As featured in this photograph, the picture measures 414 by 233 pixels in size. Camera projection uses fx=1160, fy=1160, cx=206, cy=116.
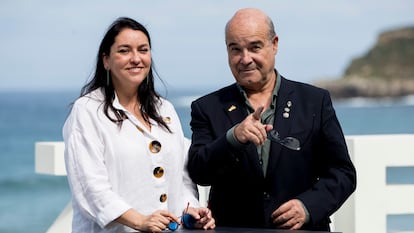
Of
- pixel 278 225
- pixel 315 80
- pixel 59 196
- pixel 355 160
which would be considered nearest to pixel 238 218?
pixel 278 225

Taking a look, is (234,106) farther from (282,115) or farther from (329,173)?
(329,173)

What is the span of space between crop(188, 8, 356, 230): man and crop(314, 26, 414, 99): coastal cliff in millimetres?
56253

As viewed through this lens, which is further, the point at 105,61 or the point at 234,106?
the point at 234,106

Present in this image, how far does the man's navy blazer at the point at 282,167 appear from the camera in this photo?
4.18 meters

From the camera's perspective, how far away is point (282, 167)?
4.21 meters

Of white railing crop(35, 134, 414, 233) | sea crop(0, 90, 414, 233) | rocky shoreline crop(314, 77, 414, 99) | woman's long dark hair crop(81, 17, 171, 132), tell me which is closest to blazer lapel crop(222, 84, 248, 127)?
woman's long dark hair crop(81, 17, 171, 132)

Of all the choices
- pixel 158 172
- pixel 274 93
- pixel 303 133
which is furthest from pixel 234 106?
pixel 158 172

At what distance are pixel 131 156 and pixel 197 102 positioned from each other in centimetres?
41

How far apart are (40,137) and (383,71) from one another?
29.4 metres

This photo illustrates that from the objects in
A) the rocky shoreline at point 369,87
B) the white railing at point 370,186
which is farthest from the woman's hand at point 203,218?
the rocky shoreline at point 369,87

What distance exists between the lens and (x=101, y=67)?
13.9 feet

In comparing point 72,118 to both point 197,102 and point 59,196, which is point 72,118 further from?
point 59,196

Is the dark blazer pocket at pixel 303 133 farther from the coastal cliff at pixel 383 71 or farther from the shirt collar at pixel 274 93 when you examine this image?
the coastal cliff at pixel 383 71

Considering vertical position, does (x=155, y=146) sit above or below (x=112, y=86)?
below
